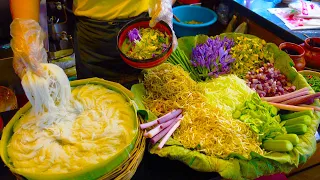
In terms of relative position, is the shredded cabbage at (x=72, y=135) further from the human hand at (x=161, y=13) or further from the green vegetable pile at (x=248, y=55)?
the green vegetable pile at (x=248, y=55)

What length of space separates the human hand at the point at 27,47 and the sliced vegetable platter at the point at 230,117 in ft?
1.85

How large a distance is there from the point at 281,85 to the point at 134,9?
3.72ft

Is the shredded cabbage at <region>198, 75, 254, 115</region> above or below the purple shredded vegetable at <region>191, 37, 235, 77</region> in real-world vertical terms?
below

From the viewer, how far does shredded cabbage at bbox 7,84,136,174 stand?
1.23 meters

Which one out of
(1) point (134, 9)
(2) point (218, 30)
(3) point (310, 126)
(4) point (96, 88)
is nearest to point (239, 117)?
(3) point (310, 126)

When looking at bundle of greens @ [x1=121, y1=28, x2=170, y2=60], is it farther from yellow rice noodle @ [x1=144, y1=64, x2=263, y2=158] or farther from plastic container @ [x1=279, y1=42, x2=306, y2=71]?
plastic container @ [x1=279, y1=42, x2=306, y2=71]

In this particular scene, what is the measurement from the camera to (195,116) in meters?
1.65

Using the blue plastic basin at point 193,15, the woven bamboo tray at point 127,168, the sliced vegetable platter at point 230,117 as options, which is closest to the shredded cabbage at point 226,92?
the sliced vegetable platter at point 230,117

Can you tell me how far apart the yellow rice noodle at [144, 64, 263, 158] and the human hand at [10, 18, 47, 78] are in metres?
0.66

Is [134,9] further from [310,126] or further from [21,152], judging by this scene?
[310,126]

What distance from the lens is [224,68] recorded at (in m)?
2.14

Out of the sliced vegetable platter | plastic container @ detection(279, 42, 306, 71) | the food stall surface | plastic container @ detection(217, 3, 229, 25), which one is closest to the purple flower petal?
the sliced vegetable platter

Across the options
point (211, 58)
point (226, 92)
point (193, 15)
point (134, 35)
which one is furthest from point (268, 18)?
point (134, 35)

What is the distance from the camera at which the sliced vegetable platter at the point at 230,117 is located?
1.45m
